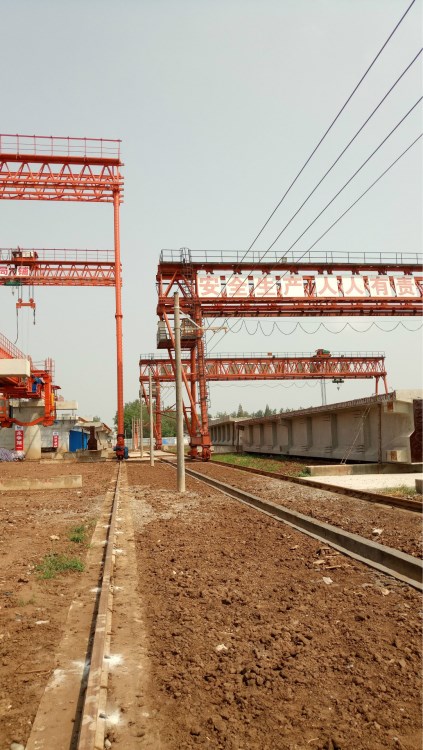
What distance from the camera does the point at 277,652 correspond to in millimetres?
3924

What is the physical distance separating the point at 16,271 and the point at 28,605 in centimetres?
2946

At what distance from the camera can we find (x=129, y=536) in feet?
29.0

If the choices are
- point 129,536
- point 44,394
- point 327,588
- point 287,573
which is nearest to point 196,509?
point 129,536

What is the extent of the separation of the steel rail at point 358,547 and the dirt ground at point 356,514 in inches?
10.7

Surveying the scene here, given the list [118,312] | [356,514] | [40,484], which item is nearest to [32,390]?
[118,312]

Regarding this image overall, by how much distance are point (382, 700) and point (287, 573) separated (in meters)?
2.86

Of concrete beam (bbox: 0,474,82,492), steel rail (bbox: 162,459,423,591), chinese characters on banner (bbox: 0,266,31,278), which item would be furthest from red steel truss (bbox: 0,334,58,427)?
steel rail (bbox: 162,459,423,591)

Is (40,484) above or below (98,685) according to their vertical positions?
below

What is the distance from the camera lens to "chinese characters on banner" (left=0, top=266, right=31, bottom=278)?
1260 inches

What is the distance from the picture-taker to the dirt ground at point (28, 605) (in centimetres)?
337

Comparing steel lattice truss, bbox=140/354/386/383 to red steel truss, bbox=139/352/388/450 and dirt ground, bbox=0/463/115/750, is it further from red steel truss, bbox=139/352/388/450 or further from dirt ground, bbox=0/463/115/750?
dirt ground, bbox=0/463/115/750

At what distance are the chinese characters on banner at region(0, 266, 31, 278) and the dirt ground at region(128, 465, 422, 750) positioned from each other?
2787cm

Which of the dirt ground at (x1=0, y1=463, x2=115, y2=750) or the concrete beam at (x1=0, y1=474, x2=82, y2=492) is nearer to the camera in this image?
the dirt ground at (x1=0, y1=463, x2=115, y2=750)

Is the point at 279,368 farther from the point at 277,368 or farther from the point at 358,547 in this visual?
the point at 358,547
